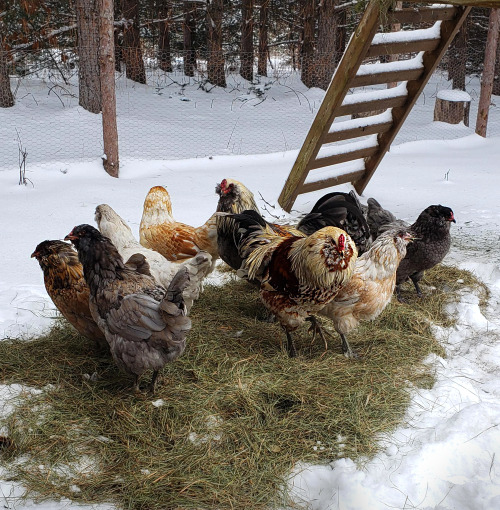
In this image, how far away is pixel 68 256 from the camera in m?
3.68

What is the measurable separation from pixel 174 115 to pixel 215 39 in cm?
286

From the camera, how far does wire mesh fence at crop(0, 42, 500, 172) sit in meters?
9.82

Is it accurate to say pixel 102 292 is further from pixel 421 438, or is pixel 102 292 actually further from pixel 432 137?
pixel 432 137

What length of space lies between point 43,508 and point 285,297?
197 cm

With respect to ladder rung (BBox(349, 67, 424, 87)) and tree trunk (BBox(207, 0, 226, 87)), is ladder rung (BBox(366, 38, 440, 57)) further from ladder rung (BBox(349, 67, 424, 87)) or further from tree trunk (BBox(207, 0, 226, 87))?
tree trunk (BBox(207, 0, 226, 87))

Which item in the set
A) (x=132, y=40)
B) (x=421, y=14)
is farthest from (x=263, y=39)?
(x=421, y=14)

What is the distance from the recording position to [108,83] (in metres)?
7.32

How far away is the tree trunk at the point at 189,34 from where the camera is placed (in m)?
14.7

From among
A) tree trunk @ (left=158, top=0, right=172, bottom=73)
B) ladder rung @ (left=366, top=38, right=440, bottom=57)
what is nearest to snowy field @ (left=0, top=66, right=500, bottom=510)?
tree trunk @ (left=158, top=0, right=172, bottom=73)

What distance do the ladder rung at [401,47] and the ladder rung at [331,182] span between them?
5.69 ft

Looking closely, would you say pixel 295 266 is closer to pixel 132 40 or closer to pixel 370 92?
pixel 370 92

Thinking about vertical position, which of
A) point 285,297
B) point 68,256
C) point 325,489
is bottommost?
point 325,489

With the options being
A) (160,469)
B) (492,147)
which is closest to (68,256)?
(160,469)

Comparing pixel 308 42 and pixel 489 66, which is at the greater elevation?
pixel 308 42
